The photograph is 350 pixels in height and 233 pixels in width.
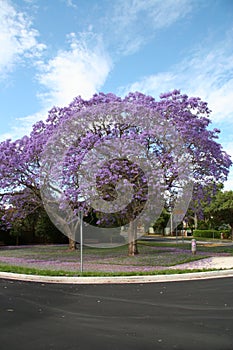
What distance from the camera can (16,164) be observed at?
19.2 m

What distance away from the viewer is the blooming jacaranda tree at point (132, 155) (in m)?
15.2

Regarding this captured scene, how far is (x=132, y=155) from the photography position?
15055mm

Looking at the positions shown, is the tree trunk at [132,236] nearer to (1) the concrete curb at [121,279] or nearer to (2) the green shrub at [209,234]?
(1) the concrete curb at [121,279]

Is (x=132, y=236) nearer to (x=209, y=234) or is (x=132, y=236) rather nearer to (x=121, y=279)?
(x=121, y=279)

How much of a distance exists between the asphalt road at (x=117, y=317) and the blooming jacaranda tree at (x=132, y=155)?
21.4ft

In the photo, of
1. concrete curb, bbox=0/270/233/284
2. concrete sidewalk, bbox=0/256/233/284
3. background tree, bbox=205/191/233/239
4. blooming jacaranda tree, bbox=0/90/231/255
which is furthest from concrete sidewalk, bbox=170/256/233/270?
background tree, bbox=205/191/233/239

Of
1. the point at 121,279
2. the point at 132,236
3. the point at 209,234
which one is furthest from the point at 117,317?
the point at 209,234

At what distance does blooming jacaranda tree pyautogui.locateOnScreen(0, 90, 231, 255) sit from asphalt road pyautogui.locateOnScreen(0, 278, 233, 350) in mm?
6535

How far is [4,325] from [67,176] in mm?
10413

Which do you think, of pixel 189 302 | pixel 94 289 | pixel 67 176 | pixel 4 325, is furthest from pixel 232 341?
pixel 67 176

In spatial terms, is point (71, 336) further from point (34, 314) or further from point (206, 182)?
point (206, 182)

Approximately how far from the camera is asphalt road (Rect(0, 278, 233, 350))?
15.0 ft

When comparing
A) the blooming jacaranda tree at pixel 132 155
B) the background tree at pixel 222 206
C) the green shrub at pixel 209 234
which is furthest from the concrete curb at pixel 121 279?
the green shrub at pixel 209 234

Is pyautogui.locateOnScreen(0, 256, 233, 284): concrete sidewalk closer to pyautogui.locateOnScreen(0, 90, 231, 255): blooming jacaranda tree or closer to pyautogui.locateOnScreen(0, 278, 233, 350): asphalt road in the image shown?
pyautogui.locateOnScreen(0, 278, 233, 350): asphalt road
